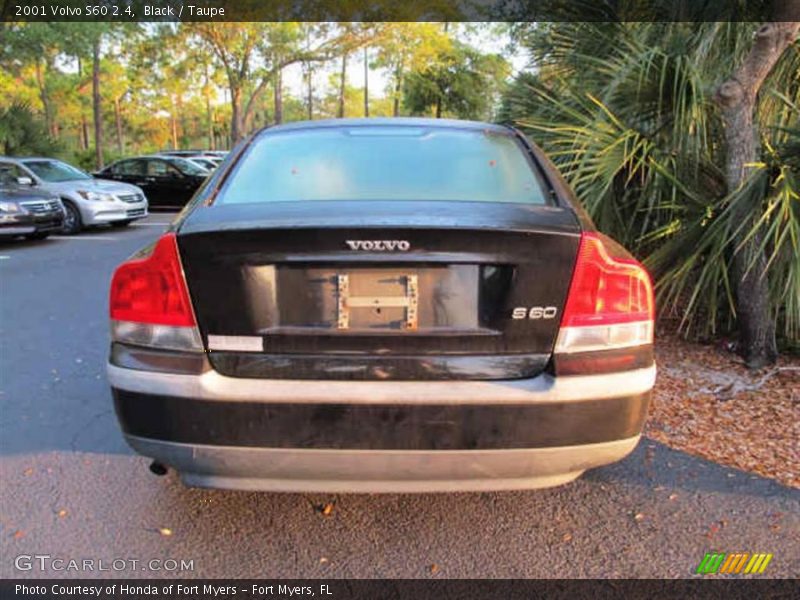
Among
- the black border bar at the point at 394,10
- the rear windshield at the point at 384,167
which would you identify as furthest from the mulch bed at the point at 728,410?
the black border bar at the point at 394,10

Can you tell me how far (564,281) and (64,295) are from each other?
6.33 m

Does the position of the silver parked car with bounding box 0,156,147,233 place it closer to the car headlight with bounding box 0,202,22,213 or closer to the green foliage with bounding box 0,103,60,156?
the car headlight with bounding box 0,202,22,213

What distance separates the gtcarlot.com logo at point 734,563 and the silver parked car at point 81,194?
39.7ft

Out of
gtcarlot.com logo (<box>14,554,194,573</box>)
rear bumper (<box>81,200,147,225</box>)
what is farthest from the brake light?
rear bumper (<box>81,200,147,225</box>)

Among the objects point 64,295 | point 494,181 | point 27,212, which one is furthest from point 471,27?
point 494,181

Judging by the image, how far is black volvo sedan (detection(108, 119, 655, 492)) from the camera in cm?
214

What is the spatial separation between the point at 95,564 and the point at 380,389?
132 cm

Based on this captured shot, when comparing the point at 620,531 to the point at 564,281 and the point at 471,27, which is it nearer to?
the point at 564,281

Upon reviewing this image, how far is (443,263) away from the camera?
2152 mm

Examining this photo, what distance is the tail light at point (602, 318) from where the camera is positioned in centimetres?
Answer: 220

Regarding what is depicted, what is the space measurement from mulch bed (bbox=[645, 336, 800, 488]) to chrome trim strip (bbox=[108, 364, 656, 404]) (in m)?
1.55

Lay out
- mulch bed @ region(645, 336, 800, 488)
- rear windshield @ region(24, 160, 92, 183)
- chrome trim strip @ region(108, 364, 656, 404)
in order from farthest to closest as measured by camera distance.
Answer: rear windshield @ region(24, 160, 92, 183) → mulch bed @ region(645, 336, 800, 488) → chrome trim strip @ region(108, 364, 656, 404)

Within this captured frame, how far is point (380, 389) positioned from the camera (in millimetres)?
2135

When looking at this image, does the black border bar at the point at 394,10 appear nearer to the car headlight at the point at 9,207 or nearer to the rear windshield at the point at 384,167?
the rear windshield at the point at 384,167
